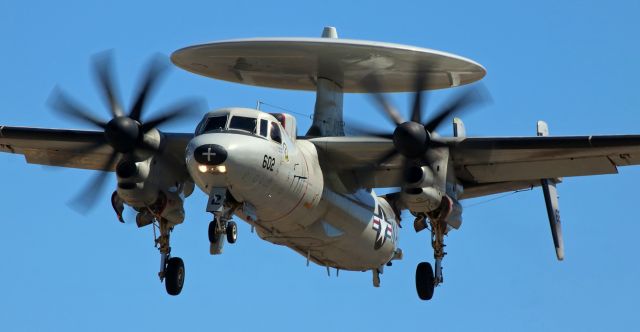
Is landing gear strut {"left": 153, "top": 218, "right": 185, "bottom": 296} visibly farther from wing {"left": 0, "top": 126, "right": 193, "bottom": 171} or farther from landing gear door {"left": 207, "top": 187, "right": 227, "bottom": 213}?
landing gear door {"left": 207, "top": 187, "right": 227, "bottom": 213}

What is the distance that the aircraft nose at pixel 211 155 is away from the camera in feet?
83.5

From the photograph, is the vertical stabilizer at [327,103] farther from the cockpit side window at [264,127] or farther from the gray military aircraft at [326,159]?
the cockpit side window at [264,127]

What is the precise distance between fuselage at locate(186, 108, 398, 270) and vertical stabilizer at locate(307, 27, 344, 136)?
79.2 inches

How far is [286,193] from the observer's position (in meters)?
27.6

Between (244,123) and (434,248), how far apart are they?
21.5ft

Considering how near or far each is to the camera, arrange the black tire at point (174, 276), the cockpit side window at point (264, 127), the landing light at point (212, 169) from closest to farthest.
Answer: the landing light at point (212, 169) → the cockpit side window at point (264, 127) → the black tire at point (174, 276)

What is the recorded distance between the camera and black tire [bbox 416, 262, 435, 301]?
31.1 metres

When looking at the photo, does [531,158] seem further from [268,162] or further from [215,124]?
[215,124]

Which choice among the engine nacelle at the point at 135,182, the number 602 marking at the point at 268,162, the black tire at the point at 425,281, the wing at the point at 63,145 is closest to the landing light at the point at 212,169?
the number 602 marking at the point at 268,162

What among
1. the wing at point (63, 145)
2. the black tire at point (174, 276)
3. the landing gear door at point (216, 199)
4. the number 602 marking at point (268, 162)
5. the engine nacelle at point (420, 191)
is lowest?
the black tire at point (174, 276)

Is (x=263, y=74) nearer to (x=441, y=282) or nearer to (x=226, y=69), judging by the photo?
(x=226, y=69)

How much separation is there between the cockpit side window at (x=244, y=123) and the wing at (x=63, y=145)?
3416 millimetres

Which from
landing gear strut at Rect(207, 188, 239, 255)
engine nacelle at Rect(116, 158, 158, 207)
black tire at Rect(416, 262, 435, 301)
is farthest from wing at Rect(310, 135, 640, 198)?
engine nacelle at Rect(116, 158, 158, 207)

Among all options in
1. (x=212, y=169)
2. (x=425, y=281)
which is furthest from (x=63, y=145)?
(x=425, y=281)
